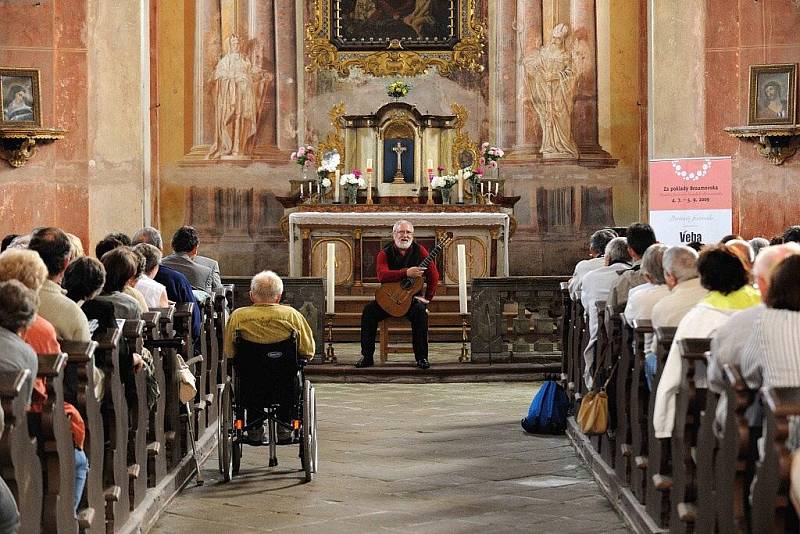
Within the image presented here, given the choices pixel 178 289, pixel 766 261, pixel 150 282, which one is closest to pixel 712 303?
pixel 766 261

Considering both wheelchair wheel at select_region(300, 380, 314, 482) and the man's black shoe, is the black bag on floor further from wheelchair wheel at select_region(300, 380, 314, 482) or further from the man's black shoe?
the man's black shoe

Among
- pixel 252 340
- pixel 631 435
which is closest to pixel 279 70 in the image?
pixel 252 340

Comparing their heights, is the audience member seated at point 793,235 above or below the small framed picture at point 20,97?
below

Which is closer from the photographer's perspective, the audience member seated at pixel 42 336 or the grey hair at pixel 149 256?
the audience member seated at pixel 42 336

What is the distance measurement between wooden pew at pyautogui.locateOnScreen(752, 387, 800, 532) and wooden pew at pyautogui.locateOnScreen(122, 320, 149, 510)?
2679mm

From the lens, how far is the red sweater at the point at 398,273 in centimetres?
1059

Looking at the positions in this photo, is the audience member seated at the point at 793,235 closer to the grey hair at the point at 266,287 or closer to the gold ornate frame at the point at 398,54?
the grey hair at the point at 266,287

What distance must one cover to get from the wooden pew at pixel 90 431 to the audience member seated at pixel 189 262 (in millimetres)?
3484

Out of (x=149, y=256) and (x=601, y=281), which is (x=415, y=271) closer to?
(x=601, y=281)

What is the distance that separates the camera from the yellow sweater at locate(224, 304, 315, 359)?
643 centimetres

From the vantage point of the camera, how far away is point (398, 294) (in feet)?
34.8

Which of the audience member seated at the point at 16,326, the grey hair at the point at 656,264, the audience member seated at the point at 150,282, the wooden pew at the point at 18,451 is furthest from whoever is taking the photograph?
the audience member seated at the point at 150,282

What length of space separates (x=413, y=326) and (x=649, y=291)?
4.88 m

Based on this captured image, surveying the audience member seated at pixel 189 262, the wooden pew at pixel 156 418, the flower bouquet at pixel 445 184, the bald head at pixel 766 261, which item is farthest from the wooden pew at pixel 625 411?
the flower bouquet at pixel 445 184
